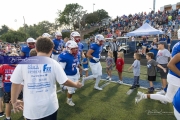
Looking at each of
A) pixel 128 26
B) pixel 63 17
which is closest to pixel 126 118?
pixel 128 26

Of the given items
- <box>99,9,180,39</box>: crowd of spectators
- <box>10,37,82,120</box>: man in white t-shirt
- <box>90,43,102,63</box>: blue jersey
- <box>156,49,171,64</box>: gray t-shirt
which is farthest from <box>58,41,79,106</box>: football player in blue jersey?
<box>99,9,180,39</box>: crowd of spectators

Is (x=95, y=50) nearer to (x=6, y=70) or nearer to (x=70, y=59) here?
(x=70, y=59)

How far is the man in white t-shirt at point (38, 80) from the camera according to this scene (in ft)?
7.19

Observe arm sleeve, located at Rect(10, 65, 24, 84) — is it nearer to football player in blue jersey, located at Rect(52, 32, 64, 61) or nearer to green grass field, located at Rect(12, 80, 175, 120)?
green grass field, located at Rect(12, 80, 175, 120)

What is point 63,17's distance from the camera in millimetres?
63750

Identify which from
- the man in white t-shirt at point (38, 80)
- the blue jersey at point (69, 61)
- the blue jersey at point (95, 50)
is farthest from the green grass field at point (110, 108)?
the man in white t-shirt at point (38, 80)

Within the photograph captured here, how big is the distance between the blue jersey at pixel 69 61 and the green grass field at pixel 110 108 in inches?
41.3

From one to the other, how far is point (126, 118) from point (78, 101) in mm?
1733

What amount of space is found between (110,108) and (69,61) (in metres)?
1.78

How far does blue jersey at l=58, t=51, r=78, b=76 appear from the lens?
4.56m

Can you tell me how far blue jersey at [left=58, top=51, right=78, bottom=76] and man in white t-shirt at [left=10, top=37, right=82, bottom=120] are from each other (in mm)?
Answer: 2246

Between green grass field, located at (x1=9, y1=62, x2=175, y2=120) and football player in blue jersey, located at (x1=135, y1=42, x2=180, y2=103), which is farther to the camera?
green grass field, located at (x1=9, y1=62, x2=175, y2=120)

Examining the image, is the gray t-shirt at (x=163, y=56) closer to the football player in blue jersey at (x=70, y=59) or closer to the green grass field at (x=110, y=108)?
the green grass field at (x=110, y=108)

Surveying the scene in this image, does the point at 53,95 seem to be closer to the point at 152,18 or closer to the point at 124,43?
the point at 124,43
